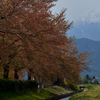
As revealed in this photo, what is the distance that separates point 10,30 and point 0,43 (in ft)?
5.16

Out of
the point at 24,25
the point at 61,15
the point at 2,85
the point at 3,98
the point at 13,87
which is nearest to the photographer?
the point at 24,25

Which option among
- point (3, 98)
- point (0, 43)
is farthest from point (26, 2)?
point (3, 98)

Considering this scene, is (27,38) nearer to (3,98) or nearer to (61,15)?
(61,15)

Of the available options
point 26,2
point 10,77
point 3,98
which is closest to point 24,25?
point 26,2

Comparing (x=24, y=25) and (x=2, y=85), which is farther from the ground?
(x=24, y=25)

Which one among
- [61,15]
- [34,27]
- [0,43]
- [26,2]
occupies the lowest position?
[0,43]

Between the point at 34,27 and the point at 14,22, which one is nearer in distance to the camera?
the point at 14,22

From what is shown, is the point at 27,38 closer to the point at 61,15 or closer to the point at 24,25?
the point at 24,25

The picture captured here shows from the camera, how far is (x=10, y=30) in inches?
428

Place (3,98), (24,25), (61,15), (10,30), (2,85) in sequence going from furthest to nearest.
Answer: (2,85), (3,98), (61,15), (24,25), (10,30)

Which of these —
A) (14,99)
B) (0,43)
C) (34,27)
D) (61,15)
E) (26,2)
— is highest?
(61,15)

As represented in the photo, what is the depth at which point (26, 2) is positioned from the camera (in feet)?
36.3

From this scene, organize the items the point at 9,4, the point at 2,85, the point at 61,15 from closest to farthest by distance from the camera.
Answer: the point at 9,4 → the point at 61,15 → the point at 2,85

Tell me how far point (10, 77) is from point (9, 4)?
19.7 meters
